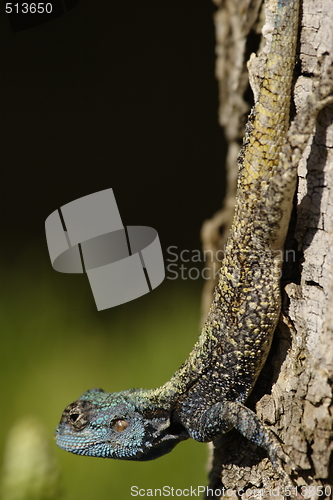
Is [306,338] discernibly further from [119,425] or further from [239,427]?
[119,425]

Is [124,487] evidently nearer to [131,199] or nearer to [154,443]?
[154,443]

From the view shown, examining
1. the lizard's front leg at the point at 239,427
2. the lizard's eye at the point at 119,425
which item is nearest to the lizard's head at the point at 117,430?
the lizard's eye at the point at 119,425

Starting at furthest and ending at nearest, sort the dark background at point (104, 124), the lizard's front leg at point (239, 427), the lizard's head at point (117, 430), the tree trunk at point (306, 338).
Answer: the dark background at point (104, 124)
the lizard's head at point (117, 430)
the lizard's front leg at point (239, 427)
the tree trunk at point (306, 338)

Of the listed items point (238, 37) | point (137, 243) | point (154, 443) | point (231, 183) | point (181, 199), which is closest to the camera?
point (154, 443)

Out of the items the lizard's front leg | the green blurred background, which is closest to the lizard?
the lizard's front leg

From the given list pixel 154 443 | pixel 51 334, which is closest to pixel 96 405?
pixel 154 443

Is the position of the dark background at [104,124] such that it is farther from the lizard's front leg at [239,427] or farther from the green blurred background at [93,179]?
the lizard's front leg at [239,427]

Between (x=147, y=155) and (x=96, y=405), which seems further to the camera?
(x=147, y=155)
